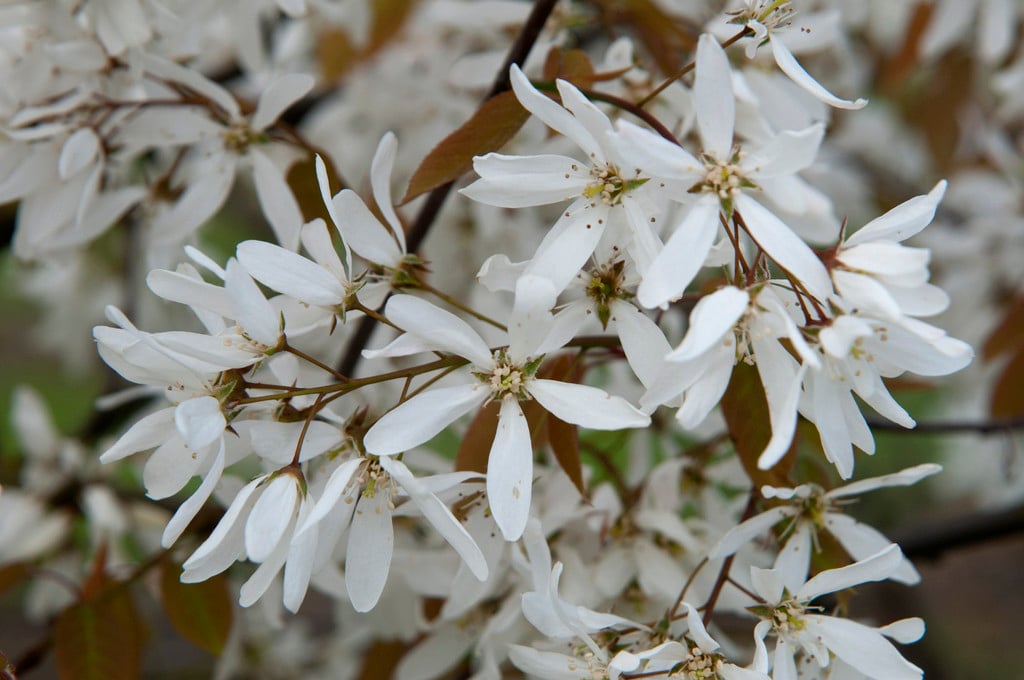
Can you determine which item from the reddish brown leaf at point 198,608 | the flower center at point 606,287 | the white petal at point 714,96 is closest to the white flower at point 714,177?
the white petal at point 714,96

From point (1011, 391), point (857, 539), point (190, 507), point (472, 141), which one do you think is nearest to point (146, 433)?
point (190, 507)

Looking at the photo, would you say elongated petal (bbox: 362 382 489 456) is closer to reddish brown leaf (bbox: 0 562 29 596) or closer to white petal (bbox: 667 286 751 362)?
white petal (bbox: 667 286 751 362)

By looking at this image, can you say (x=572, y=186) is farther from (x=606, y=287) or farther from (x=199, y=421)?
(x=199, y=421)

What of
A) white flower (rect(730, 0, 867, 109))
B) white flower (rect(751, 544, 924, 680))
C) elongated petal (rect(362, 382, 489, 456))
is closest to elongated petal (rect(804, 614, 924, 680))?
white flower (rect(751, 544, 924, 680))

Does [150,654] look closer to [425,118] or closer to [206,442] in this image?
[425,118]

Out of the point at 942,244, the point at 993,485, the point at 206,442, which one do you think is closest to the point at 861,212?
the point at 942,244
